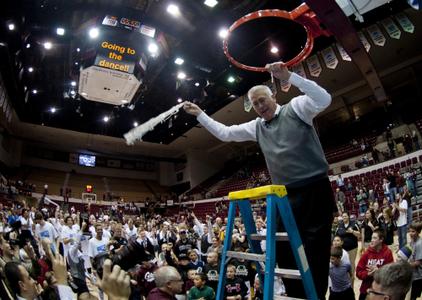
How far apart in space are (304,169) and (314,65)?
13.4m

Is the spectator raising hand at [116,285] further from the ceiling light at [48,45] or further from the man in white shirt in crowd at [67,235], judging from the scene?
the ceiling light at [48,45]

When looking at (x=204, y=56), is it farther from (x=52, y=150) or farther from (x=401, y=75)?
(x=52, y=150)

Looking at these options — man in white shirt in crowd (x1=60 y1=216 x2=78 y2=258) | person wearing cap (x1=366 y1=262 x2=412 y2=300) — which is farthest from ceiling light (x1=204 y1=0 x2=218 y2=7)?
person wearing cap (x1=366 y1=262 x2=412 y2=300)

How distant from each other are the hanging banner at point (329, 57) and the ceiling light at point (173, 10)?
6.18 meters

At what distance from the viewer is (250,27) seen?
1292 cm

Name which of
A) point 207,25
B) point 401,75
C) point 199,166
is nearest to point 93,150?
point 199,166

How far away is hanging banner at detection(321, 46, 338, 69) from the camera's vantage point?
14.1 m

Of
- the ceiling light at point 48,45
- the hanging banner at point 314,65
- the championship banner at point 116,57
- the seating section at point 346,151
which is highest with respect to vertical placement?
the ceiling light at point 48,45

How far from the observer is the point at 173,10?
1191 centimetres

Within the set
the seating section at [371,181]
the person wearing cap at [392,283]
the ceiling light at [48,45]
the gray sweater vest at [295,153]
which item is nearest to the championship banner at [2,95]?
the ceiling light at [48,45]

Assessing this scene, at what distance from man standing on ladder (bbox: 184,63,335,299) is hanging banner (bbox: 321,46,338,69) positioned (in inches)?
499

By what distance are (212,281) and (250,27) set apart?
980 cm

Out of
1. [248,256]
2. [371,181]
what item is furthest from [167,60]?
[248,256]

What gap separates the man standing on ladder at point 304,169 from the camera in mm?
→ 2314
